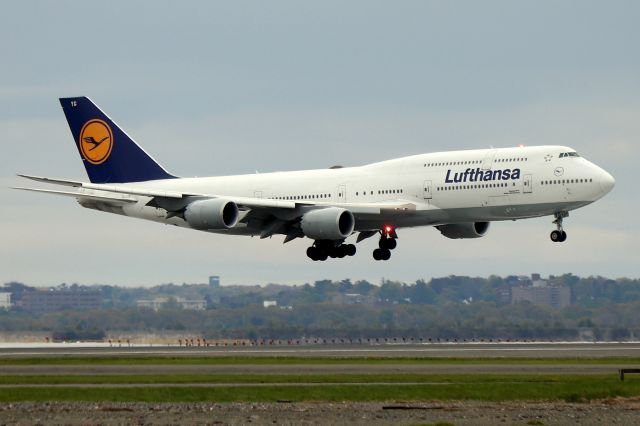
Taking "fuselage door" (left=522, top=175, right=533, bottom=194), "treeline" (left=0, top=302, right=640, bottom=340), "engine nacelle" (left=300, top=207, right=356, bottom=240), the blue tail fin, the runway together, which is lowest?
the runway

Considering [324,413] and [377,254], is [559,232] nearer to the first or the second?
Answer: [377,254]

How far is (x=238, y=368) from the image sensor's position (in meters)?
54.4

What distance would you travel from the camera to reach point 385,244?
7719 cm

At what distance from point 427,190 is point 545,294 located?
3333 inches

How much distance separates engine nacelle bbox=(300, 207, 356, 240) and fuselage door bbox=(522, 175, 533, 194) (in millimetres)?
9935

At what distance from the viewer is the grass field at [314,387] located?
4297 cm

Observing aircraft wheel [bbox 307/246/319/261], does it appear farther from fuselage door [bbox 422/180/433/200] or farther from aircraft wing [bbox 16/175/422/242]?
fuselage door [bbox 422/180/433/200]

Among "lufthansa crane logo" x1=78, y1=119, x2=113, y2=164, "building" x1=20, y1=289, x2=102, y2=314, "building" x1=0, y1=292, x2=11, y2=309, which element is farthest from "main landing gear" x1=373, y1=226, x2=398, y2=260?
"building" x1=0, y1=292, x2=11, y2=309

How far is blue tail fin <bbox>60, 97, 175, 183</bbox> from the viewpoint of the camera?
87188 millimetres

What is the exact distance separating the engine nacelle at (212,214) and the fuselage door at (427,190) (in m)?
10.8

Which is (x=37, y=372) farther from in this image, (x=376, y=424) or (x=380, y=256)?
(x=380, y=256)

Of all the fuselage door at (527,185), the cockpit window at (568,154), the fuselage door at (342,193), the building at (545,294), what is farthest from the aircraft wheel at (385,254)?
the building at (545,294)

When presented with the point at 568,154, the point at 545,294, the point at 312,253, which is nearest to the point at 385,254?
the point at 312,253

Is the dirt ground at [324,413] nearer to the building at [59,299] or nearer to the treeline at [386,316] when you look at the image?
the treeline at [386,316]
